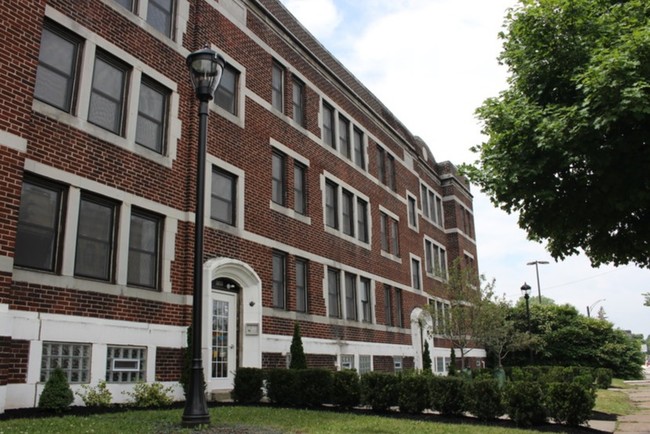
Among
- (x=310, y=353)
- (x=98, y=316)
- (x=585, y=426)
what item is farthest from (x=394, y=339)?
(x=98, y=316)

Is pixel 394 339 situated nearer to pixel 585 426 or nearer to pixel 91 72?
pixel 585 426

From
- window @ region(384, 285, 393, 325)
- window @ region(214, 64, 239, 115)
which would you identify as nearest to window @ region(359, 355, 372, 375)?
window @ region(384, 285, 393, 325)

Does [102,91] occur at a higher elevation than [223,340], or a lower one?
higher

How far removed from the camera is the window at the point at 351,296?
70.0ft

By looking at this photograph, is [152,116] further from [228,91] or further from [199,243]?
[199,243]

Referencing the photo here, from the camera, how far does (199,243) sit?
8500mm

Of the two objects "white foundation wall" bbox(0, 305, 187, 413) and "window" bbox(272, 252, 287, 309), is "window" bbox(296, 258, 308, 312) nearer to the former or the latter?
"window" bbox(272, 252, 287, 309)

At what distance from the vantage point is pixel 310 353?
17.7 metres

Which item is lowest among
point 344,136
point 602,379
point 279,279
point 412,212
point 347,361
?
point 602,379

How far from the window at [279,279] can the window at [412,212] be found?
44.6 ft

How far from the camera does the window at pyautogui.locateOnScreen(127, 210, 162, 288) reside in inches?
482

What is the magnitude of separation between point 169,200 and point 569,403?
961 centimetres

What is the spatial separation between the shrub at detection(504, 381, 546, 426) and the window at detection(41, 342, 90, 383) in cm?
816

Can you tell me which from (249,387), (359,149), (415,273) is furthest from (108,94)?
(415,273)
